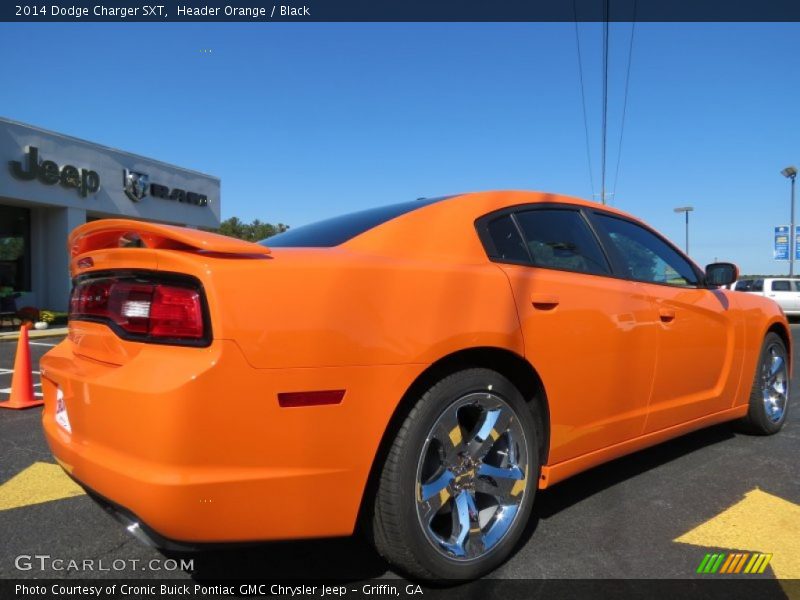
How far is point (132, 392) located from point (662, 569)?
2109 mm

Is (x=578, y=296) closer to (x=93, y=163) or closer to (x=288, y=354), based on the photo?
(x=288, y=354)

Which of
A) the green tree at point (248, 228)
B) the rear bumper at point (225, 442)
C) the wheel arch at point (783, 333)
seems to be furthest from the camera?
the green tree at point (248, 228)

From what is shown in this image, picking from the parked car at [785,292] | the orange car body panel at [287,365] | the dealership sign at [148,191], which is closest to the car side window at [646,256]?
the orange car body panel at [287,365]

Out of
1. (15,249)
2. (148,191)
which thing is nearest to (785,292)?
(148,191)

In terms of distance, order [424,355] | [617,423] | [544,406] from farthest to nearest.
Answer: [617,423]
[544,406]
[424,355]

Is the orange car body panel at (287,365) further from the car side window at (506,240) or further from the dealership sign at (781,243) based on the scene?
the dealership sign at (781,243)

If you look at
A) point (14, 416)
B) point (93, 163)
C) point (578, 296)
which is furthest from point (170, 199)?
point (578, 296)

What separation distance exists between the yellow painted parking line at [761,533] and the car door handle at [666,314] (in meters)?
1.00

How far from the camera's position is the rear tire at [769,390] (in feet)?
13.4

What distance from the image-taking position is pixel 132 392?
180cm

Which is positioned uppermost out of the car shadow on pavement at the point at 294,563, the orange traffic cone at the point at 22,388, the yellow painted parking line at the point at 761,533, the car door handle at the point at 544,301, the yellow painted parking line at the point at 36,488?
the car door handle at the point at 544,301

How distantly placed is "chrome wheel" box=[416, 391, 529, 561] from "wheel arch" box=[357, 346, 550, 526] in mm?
123

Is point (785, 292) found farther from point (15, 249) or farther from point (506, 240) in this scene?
Result: point (15, 249)

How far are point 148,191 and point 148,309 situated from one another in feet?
70.4
